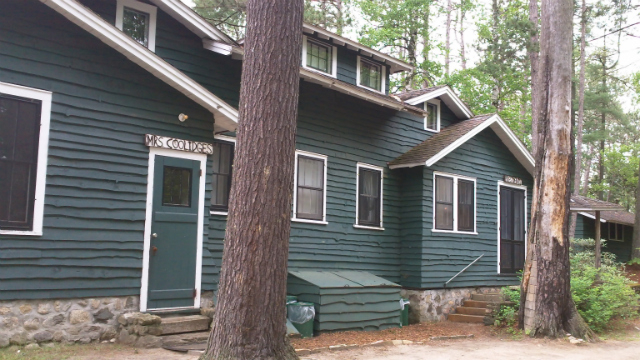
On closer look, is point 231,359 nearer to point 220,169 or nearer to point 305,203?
point 220,169

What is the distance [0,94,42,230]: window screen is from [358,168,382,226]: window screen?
286 inches

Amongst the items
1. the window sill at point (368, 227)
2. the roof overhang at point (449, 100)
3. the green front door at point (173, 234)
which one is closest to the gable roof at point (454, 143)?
the roof overhang at point (449, 100)

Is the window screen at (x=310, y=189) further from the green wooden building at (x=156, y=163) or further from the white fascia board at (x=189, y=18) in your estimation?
the white fascia board at (x=189, y=18)

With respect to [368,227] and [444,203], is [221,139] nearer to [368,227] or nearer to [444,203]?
[368,227]

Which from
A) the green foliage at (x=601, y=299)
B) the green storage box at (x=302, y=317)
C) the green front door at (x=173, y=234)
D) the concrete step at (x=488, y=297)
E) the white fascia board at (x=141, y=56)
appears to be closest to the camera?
the white fascia board at (x=141, y=56)

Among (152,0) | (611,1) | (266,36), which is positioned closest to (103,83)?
(152,0)

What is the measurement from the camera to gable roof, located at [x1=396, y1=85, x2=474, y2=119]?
1410 centimetres

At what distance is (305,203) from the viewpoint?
11633 millimetres

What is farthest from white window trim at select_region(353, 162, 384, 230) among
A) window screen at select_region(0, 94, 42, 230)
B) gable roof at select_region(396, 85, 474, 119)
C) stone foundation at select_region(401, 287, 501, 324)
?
window screen at select_region(0, 94, 42, 230)

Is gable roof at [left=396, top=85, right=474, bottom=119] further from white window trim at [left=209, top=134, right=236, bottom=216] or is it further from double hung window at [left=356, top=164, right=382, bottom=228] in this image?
white window trim at [left=209, top=134, right=236, bottom=216]

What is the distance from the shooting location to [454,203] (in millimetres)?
14172

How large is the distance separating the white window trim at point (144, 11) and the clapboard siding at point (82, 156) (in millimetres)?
1130

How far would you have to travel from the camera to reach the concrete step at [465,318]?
13023mm

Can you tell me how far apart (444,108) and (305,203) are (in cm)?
580
